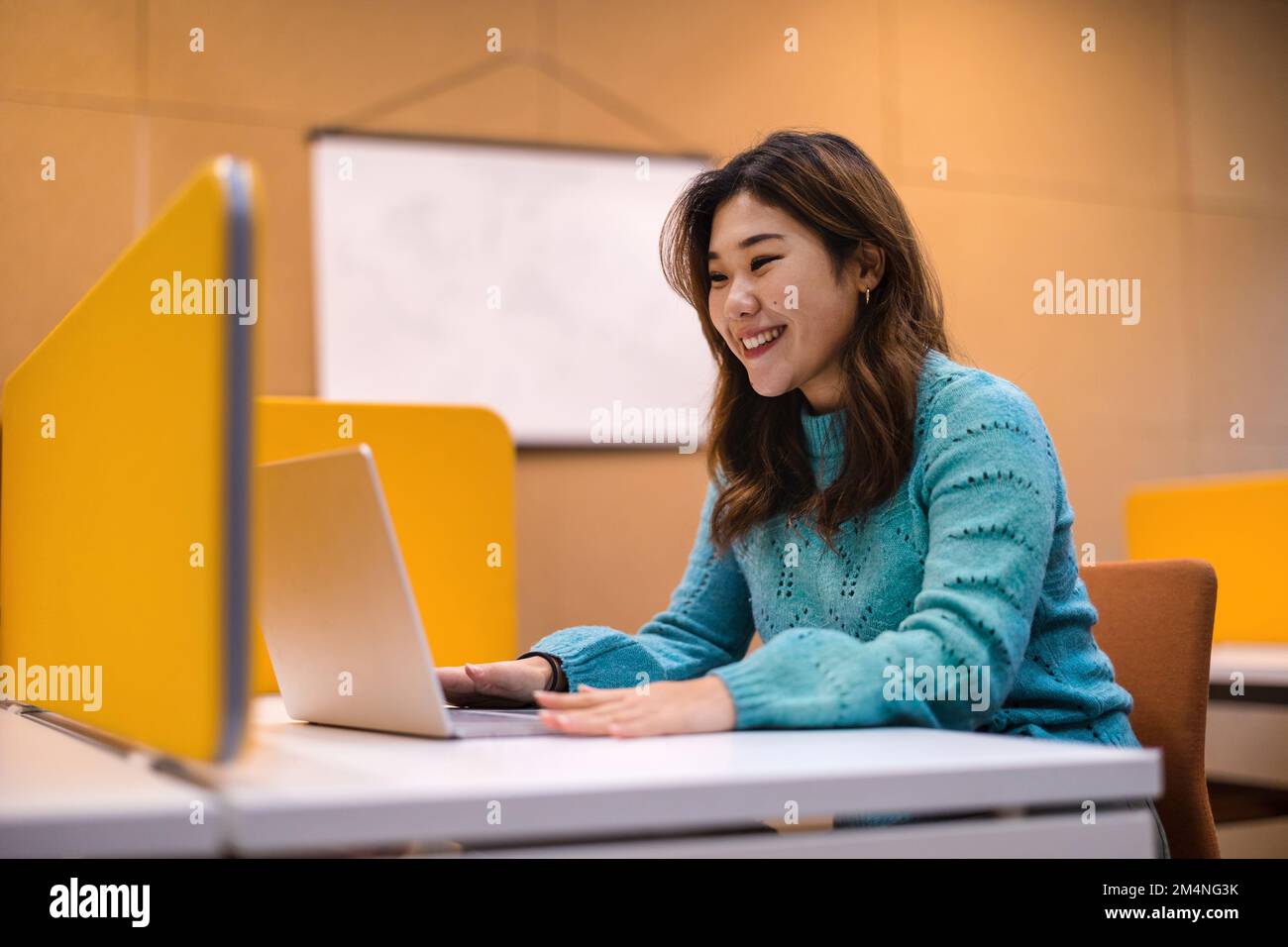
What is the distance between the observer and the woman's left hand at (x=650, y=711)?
95 cm

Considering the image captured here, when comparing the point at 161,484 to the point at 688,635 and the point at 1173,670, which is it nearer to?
the point at 688,635

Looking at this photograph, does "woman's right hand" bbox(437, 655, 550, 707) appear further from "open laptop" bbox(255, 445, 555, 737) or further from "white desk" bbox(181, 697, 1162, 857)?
"white desk" bbox(181, 697, 1162, 857)

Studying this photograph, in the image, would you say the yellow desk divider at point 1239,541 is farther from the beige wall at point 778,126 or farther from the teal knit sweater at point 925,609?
the teal knit sweater at point 925,609

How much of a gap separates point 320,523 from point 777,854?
18.2 inches

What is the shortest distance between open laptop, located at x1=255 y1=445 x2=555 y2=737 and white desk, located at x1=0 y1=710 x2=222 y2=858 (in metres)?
0.22

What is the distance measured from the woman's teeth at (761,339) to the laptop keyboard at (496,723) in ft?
1.76

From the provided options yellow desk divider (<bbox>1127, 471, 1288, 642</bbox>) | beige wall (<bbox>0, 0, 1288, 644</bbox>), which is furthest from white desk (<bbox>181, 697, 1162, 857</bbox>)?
beige wall (<bbox>0, 0, 1288, 644</bbox>)

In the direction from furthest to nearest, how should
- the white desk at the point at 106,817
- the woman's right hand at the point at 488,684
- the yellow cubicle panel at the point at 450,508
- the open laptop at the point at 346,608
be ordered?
the yellow cubicle panel at the point at 450,508 → the woman's right hand at the point at 488,684 → the open laptop at the point at 346,608 → the white desk at the point at 106,817

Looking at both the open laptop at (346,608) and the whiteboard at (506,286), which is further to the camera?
the whiteboard at (506,286)

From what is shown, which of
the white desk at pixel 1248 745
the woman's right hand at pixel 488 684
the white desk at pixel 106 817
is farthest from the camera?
the white desk at pixel 1248 745

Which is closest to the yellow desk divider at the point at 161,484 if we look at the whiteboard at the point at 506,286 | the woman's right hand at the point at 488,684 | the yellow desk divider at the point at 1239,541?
the woman's right hand at the point at 488,684

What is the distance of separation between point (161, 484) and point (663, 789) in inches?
14.4

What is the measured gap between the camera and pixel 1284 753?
3482 mm

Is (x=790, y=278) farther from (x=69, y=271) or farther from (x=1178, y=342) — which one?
(x=1178, y=342)
